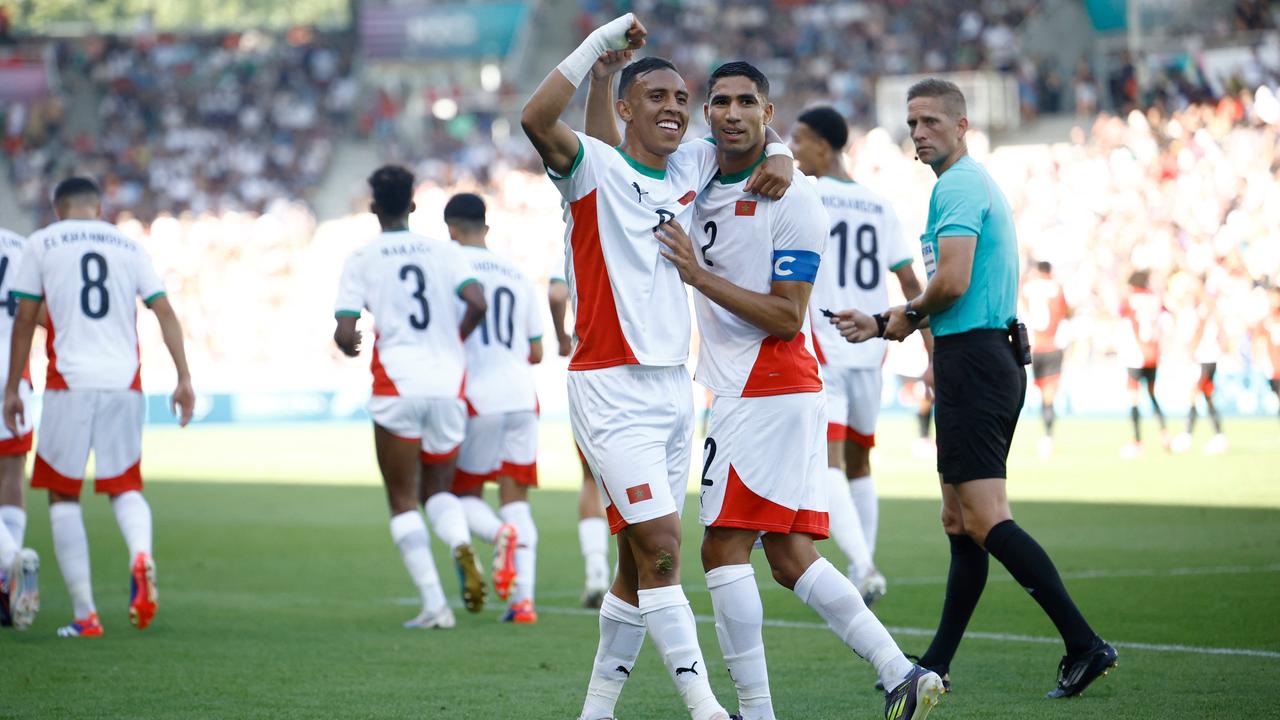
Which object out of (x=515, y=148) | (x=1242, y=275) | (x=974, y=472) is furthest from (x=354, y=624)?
(x=515, y=148)

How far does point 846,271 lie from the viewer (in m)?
9.35

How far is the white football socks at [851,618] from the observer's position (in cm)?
543

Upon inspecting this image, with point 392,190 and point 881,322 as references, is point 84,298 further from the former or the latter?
point 881,322

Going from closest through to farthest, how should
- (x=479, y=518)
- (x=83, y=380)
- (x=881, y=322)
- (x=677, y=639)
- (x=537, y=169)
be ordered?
(x=677, y=639) < (x=881, y=322) < (x=83, y=380) < (x=479, y=518) < (x=537, y=169)

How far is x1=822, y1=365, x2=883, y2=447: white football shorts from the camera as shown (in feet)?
30.5

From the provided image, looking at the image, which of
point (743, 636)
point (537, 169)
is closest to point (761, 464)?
point (743, 636)

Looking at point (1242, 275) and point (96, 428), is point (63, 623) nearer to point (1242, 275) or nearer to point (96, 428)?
point (96, 428)

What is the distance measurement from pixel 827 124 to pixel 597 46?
397 cm

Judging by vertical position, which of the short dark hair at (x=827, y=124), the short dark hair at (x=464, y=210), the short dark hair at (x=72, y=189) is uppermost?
the short dark hair at (x=827, y=124)

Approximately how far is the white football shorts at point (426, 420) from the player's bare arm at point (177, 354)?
3.30 ft

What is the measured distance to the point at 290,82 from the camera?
43.2 metres

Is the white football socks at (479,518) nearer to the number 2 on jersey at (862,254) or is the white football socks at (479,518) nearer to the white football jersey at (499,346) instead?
the white football jersey at (499,346)

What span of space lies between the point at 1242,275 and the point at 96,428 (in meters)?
20.5

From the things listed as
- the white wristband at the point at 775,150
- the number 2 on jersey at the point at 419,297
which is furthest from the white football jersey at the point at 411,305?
the white wristband at the point at 775,150
